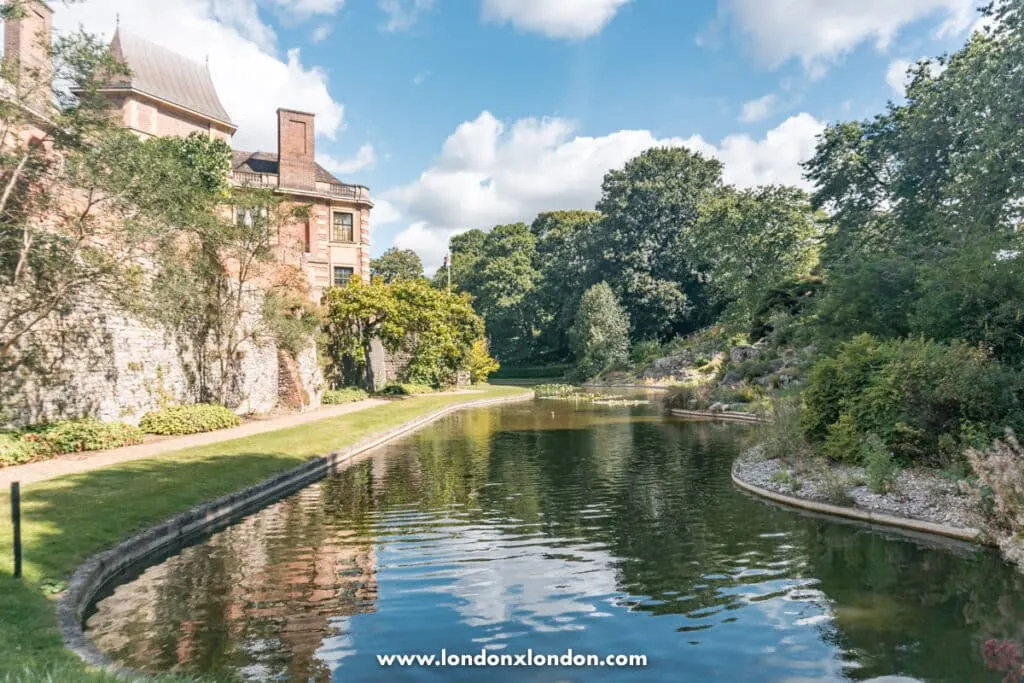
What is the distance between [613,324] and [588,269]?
10.9 m

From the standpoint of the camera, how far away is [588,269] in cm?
6719

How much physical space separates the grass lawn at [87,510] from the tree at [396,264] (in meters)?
54.2

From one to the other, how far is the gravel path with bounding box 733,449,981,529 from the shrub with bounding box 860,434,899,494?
4.8 inches

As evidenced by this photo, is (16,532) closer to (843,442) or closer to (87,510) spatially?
(87,510)

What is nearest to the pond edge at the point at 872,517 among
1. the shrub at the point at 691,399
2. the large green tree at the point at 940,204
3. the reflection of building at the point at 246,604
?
the large green tree at the point at 940,204

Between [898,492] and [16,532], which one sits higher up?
[16,532]

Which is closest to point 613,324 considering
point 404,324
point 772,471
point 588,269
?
point 588,269

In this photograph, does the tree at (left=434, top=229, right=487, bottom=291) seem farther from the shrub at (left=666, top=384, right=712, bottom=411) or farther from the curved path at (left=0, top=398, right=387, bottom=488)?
the curved path at (left=0, top=398, right=387, bottom=488)

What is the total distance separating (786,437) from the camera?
17.7 metres

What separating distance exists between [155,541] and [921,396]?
14.5m

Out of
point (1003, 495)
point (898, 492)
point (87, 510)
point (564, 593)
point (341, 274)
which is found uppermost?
point (341, 274)

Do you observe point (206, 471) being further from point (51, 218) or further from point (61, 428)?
point (51, 218)

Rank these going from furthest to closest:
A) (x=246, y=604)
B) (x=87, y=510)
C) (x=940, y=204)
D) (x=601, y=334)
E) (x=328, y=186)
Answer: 1. (x=601, y=334)
2. (x=328, y=186)
3. (x=940, y=204)
4. (x=87, y=510)
5. (x=246, y=604)

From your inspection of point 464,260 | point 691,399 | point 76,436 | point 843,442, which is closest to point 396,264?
point 464,260
